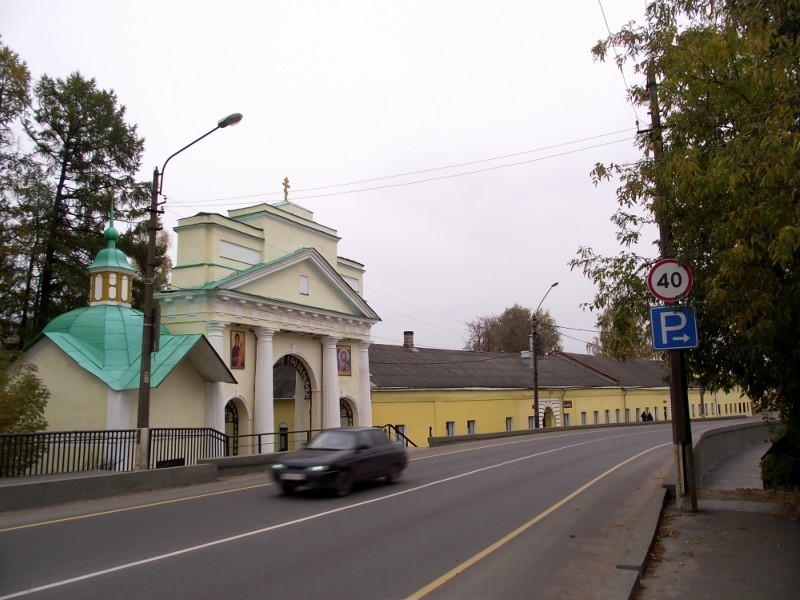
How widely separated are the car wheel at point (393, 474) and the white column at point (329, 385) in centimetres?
1436

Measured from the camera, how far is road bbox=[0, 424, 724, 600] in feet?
21.3

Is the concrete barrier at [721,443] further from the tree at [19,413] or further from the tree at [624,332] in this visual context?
the tree at [19,413]

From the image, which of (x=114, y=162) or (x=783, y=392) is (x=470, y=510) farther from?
(x=114, y=162)

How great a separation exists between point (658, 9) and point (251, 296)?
18360 millimetres

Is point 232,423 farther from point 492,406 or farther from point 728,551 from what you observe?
point 492,406

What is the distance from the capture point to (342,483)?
12836 mm

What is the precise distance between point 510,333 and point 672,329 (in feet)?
225

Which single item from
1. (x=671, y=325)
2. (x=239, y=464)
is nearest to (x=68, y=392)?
(x=239, y=464)

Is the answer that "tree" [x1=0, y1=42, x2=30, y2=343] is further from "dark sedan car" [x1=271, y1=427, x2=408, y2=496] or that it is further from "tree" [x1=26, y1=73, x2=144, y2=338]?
"dark sedan car" [x1=271, y1=427, x2=408, y2=496]

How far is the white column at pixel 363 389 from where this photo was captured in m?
31.7

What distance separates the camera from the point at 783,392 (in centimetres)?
1002

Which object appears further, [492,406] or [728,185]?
[492,406]

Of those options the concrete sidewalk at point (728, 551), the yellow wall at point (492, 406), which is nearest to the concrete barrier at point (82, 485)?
the concrete sidewalk at point (728, 551)

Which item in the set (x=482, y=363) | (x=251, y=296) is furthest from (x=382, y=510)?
(x=482, y=363)
